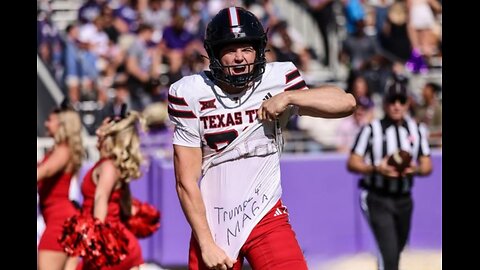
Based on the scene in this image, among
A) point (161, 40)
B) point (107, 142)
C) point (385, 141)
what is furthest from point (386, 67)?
point (107, 142)

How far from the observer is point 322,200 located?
43.7ft

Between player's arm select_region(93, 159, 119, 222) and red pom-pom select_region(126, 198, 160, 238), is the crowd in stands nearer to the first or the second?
red pom-pom select_region(126, 198, 160, 238)

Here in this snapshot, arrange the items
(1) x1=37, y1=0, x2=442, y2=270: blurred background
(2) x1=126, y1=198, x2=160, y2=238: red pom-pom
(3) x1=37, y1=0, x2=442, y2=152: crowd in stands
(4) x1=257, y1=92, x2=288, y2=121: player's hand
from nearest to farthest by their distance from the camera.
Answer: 1. (4) x1=257, y1=92, x2=288, y2=121: player's hand
2. (2) x1=126, y1=198, x2=160, y2=238: red pom-pom
3. (1) x1=37, y1=0, x2=442, y2=270: blurred background
4. (3) x1=37, y1=0, x2=442, y2=152: crowd in stands

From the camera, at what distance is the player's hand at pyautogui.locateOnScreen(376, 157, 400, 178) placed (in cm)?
971

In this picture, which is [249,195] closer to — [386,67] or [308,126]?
[308,126]

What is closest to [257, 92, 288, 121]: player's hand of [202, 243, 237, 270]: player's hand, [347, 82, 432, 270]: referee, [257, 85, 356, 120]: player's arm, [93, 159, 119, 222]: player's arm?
[257, 85, 356, 120]: player's arm

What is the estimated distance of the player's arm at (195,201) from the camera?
5895 millimetres

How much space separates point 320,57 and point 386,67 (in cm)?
224

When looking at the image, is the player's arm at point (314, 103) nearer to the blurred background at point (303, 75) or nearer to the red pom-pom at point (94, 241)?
the red pom-pom at point (94, 241)

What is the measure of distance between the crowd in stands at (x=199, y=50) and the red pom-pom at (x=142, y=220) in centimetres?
543

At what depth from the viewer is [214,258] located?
5.88m

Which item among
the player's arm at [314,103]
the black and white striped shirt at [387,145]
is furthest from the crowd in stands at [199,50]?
the player's arm at [314,103]

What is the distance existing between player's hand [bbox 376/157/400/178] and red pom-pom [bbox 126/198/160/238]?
2.07m

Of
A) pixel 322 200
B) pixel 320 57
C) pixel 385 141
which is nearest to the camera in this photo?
pixel 385 141
